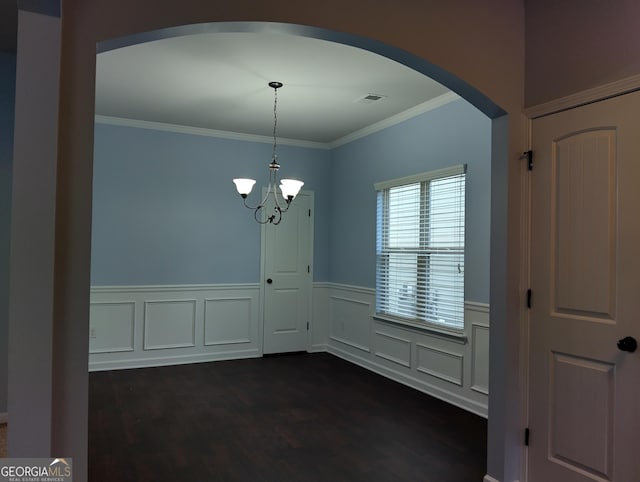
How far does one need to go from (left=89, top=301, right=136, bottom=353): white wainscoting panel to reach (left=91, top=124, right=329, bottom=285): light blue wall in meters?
0.27

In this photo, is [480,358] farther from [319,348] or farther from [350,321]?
[319,348]

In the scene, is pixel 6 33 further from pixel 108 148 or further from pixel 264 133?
pixel 264 133

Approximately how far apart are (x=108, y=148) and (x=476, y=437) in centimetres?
456

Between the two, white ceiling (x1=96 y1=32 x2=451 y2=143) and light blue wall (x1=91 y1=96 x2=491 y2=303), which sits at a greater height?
white ceiling (x1=96 y1=32 x2=451 y2=143)

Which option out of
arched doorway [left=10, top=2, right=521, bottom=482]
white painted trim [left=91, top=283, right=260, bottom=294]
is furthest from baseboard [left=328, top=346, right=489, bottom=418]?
arched doorway [left=10, top=2, right=521, bottom=482]

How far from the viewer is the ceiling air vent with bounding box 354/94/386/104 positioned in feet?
14.1

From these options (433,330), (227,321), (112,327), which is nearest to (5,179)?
(112,327)

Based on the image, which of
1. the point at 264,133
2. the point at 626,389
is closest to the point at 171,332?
the point at 264,133

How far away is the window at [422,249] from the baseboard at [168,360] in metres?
1.85

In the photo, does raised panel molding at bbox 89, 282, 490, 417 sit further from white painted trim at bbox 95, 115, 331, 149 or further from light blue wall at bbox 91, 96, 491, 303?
white painted trim at bbox 95, 115, 331, 149

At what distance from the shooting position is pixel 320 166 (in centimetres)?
623

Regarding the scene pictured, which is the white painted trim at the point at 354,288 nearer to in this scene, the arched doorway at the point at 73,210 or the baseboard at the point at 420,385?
the baseboard at the point at 420,385

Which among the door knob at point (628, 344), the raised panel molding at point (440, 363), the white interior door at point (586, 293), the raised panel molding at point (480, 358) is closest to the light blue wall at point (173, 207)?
the raised panel molding at point (440, 363)

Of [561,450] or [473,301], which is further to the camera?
[473,301]
